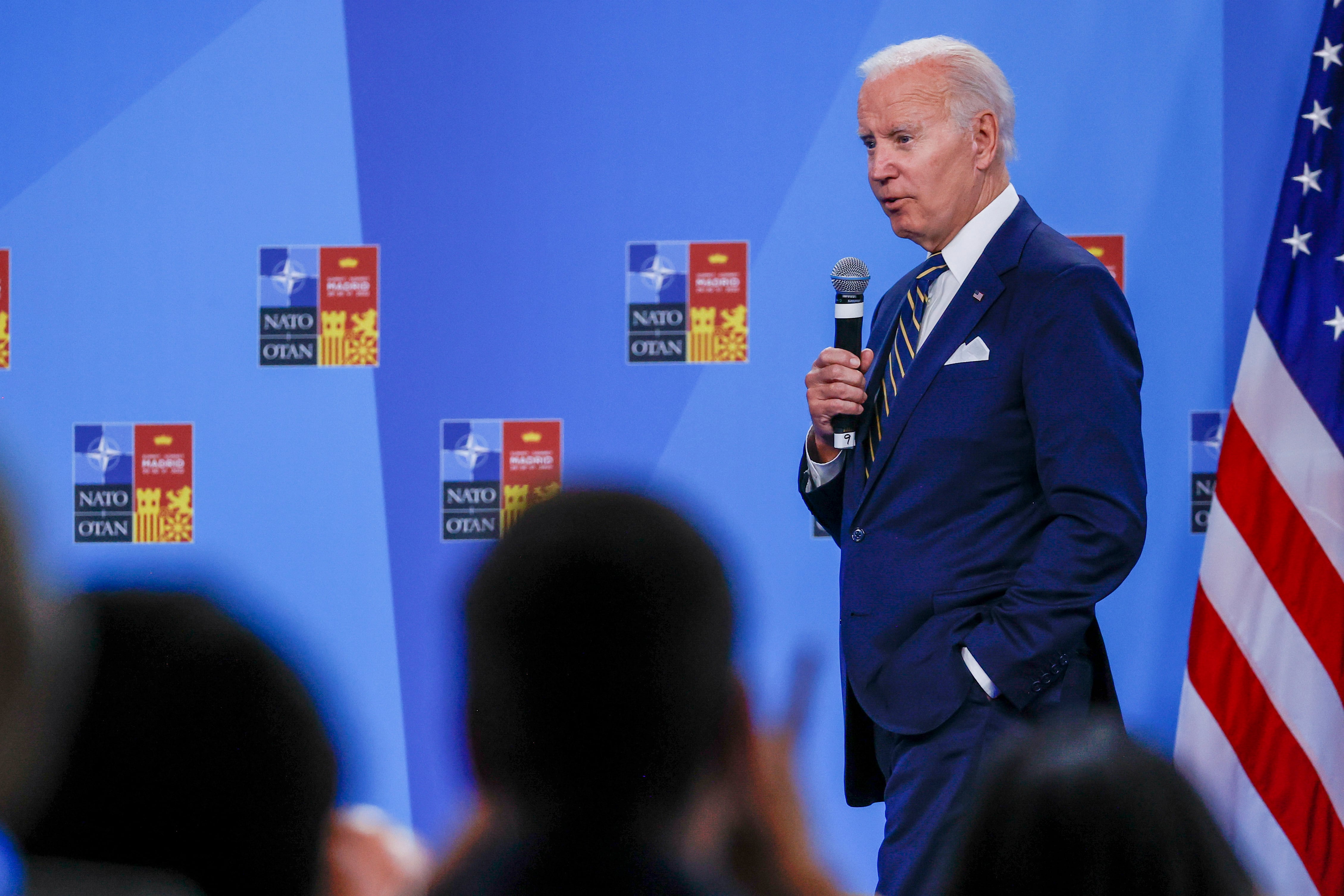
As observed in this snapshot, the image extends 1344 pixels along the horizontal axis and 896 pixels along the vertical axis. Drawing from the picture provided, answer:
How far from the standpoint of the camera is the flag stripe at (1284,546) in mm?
2822

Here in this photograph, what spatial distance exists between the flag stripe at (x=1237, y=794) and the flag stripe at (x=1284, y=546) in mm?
268

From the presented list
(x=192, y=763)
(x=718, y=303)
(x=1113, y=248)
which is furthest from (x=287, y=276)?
(x=192, y=763)

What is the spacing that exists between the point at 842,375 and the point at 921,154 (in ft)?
1.21

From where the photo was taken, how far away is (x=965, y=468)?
1.86 metres

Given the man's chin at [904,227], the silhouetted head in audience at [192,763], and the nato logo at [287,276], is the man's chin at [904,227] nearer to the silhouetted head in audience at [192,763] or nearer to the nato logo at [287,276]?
the silhouetted head in audience at [192,763]

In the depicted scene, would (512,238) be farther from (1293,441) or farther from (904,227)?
(1293,441)

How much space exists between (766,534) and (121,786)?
100.0 inches

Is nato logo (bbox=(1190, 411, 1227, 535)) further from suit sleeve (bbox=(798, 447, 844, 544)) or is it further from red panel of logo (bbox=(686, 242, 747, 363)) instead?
suit sleeve (bbox=(798, 447, 844, 544))

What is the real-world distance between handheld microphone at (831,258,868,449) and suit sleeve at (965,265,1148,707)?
0.28 meters

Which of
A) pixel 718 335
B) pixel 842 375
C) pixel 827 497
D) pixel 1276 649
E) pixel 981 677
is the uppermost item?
pixel 718 335

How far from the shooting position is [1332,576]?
9.29 ft

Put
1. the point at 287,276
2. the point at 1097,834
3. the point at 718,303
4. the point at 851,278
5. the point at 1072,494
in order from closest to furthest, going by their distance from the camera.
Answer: the point at 1097,834 < the point at 1072,494 < the point at 851,278 < the point at 718,303 < the point at 287,276

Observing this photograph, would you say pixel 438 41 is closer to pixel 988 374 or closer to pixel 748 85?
pixel 748 85

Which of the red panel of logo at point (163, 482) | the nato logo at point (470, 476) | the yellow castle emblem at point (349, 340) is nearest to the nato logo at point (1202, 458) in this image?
the nato logo at point (470, 476)
